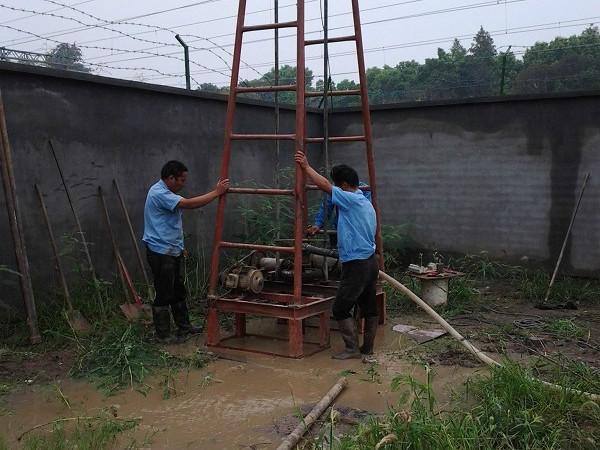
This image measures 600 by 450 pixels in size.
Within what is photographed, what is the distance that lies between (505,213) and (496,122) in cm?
132

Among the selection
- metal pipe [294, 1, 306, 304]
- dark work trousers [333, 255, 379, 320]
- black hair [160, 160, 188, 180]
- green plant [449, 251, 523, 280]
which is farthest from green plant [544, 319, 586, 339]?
black hair [160, 160, 188, 180]

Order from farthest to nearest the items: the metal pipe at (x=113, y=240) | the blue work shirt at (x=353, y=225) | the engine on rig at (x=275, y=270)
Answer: the metal pipe at (x=113, y=240) → the engine on rig at (x=275, y=270) → the blue work shirt at (x=353, y=225)

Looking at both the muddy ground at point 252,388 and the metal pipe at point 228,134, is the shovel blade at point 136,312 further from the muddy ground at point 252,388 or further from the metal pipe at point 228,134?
the metal pipe at point 228,134

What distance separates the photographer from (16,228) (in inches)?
231

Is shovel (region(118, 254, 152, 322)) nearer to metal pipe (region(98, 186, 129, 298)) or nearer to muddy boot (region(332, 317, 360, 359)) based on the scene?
metal pipe (region(98, 186, 129, 298))

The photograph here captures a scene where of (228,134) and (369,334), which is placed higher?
(228,134)

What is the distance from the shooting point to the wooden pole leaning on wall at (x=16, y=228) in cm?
580

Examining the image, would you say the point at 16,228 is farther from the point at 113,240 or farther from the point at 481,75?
the point at 481,75

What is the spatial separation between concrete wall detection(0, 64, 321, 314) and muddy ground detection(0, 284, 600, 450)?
5.21 ft

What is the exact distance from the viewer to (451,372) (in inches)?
204

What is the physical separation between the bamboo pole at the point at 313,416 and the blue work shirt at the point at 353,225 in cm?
113

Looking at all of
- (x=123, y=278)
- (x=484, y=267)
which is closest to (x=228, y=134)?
(x=123, y=278)

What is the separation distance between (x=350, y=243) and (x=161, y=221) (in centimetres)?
188

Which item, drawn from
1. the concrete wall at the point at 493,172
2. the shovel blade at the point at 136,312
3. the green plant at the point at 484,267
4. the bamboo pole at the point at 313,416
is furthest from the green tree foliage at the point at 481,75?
the bamboo pole at the point at 313,416
